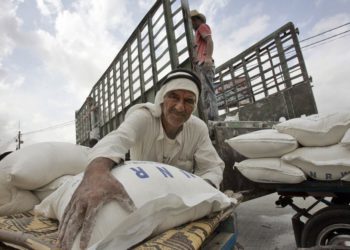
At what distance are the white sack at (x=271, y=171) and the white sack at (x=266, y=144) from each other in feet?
0.16

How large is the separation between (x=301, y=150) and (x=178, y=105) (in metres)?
0.85

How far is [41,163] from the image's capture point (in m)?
1.42

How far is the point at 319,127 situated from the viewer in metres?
1.50

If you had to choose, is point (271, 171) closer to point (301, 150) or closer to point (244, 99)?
point (301, 150)

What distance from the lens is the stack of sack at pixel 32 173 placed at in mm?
1342

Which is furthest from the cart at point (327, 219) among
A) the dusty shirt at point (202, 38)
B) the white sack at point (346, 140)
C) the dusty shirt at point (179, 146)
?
the dusty shirt at point (202, 38)

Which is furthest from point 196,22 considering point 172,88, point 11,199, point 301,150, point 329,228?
point 11,199

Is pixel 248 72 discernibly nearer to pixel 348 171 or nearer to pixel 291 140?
pixel 291 140

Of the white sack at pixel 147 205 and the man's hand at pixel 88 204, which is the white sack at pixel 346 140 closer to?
the white sack at pixel 147 205

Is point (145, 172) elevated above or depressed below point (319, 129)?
below

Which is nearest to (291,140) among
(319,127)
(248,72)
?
(319,127)

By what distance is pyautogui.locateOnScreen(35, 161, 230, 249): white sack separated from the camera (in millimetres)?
626

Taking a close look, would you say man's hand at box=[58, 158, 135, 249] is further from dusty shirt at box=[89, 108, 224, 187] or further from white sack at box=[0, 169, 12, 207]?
white sack at box=[0, 169, 12, 207]

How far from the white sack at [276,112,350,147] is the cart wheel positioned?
1.33 feet
